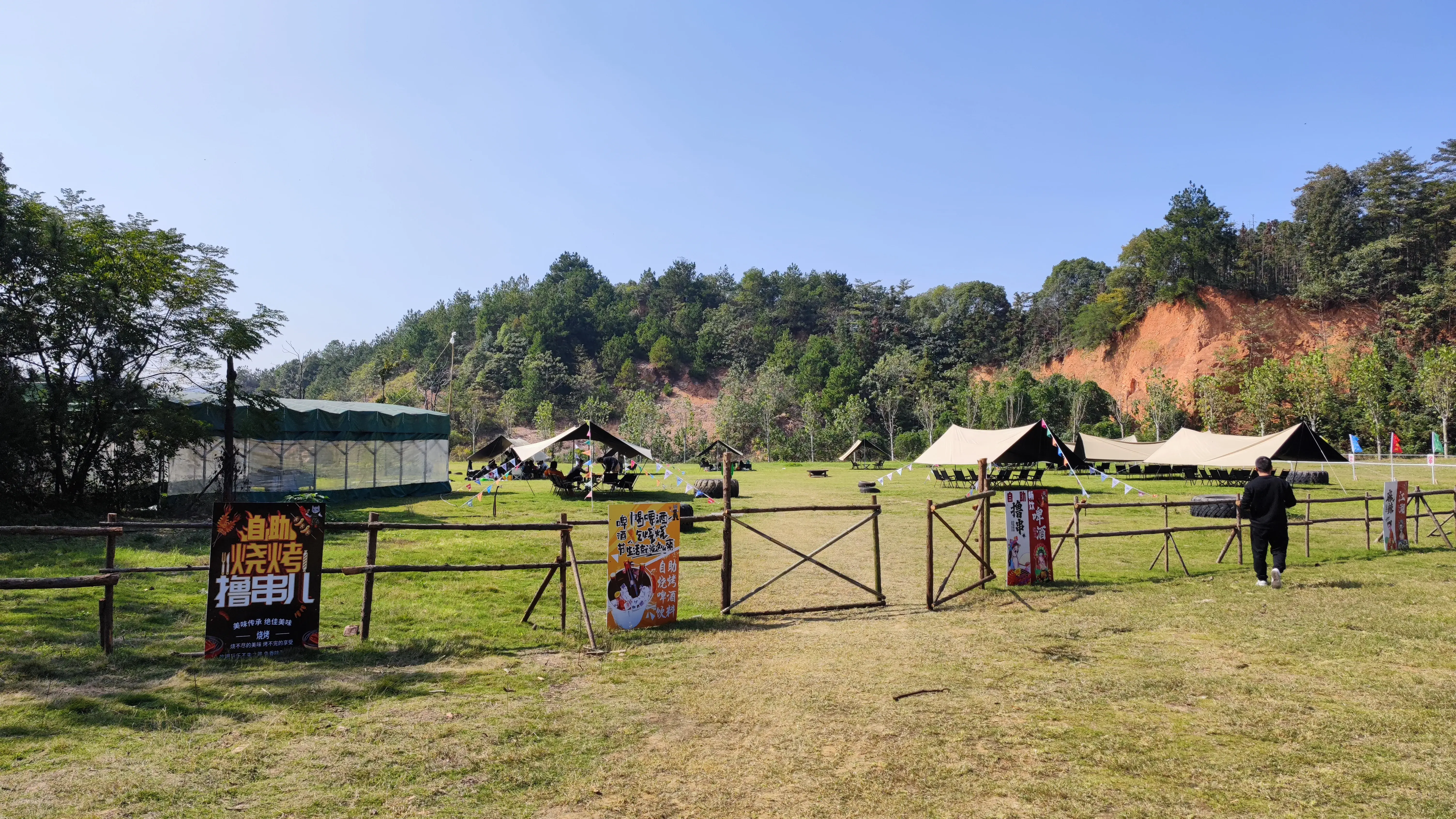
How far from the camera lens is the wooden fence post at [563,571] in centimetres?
738

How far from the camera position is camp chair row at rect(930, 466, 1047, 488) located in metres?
26.6

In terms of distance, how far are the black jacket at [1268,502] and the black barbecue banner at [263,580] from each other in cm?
1014

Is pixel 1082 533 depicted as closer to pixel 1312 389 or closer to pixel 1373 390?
pixel 1373 390

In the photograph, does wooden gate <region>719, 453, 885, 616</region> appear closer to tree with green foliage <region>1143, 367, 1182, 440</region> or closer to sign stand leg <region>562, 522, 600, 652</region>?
sign stand leg <region>562, 522, 600, 652</region>

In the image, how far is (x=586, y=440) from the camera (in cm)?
2378

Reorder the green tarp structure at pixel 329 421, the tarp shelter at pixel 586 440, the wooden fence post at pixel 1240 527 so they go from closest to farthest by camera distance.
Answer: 1. the wooden fence post at pixel 1240 527
2. the green tarp structure at pixel 329 421
3. the tarp shelter at pixel 586 440

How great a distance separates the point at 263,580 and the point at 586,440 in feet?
56.9

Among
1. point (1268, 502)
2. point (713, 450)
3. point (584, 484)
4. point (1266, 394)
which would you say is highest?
point (1266, 394)

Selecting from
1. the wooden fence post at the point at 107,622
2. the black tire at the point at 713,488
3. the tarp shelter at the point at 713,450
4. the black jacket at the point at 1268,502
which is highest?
the tarp shelter at the point at 713,450

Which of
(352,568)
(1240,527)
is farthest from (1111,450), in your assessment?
(352,568)

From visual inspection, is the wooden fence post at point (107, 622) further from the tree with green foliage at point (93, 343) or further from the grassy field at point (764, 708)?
the tree with green foliage at point (93, 343)

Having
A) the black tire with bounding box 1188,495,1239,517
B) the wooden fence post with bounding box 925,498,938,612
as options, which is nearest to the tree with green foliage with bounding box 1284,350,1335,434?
the black tire with bounding box 1188,495,1239,517

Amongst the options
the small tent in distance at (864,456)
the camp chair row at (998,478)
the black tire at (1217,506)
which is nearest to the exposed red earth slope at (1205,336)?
the small tent in distance at (864,456)

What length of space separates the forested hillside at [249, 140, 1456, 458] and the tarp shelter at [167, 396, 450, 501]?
63.1 ft
